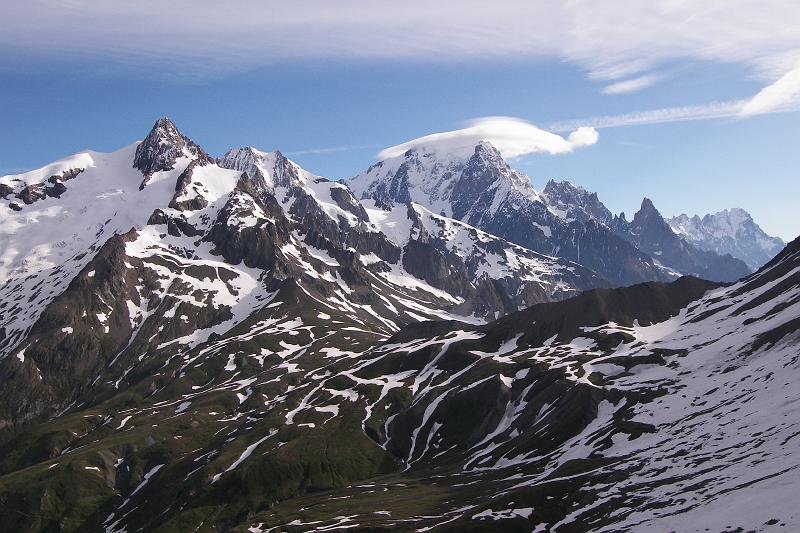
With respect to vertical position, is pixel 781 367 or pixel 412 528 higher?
pixel 781 367

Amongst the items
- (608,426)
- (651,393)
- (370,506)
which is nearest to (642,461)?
(608,426)

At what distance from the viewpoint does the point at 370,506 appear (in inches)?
6914

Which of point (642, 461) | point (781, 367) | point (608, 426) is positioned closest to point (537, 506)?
point (642, 461)

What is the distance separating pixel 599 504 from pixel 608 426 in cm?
5709

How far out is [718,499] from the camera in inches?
4092

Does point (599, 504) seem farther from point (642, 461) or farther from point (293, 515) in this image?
point (293, 515)

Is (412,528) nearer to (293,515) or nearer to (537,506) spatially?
(537,506)

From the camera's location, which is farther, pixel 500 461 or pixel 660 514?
pixel 500 461

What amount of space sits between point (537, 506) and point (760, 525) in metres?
54.4

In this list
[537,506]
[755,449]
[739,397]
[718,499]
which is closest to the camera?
[718,499]

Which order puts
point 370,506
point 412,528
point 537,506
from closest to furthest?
point 537,506 → point 412,528 → point 370,506

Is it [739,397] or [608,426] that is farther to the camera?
[608,426]

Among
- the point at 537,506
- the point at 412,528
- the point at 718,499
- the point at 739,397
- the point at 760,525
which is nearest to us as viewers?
the point at 760,525

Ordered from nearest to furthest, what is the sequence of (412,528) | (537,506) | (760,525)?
(760,525) < (537,506) < (412,528)
